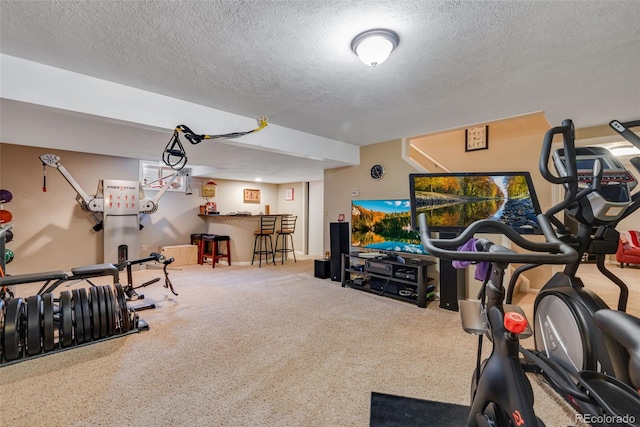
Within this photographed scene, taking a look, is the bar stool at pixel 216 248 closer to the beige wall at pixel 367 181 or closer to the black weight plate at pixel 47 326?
the beige wall at pixel 367 181

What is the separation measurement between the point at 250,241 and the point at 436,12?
Result: 18.3 feet

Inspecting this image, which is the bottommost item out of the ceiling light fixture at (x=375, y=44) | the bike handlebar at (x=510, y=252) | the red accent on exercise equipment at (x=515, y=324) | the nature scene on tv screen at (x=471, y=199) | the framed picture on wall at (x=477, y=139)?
the red accent on exercise equipment at (x=515, y=324)

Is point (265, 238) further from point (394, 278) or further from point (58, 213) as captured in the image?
point (58, 213)

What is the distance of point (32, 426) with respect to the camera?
1565 millimetres

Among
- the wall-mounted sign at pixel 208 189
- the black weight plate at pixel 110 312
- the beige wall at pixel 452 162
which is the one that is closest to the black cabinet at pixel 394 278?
the beige wall at pixel 452 162

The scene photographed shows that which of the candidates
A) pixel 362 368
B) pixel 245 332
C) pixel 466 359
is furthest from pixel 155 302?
pixel 466 359

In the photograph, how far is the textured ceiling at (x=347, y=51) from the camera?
61.2 inches

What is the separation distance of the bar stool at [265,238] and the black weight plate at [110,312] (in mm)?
3696

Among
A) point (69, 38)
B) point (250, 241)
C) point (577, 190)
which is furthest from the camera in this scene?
point (250, 241)

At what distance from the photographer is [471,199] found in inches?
112

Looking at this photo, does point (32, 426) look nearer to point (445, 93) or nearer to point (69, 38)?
point (69, 38)

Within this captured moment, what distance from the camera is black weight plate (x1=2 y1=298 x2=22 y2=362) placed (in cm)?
210

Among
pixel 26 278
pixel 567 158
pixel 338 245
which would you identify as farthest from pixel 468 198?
pixel 26 278

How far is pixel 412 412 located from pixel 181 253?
5.62 meters
